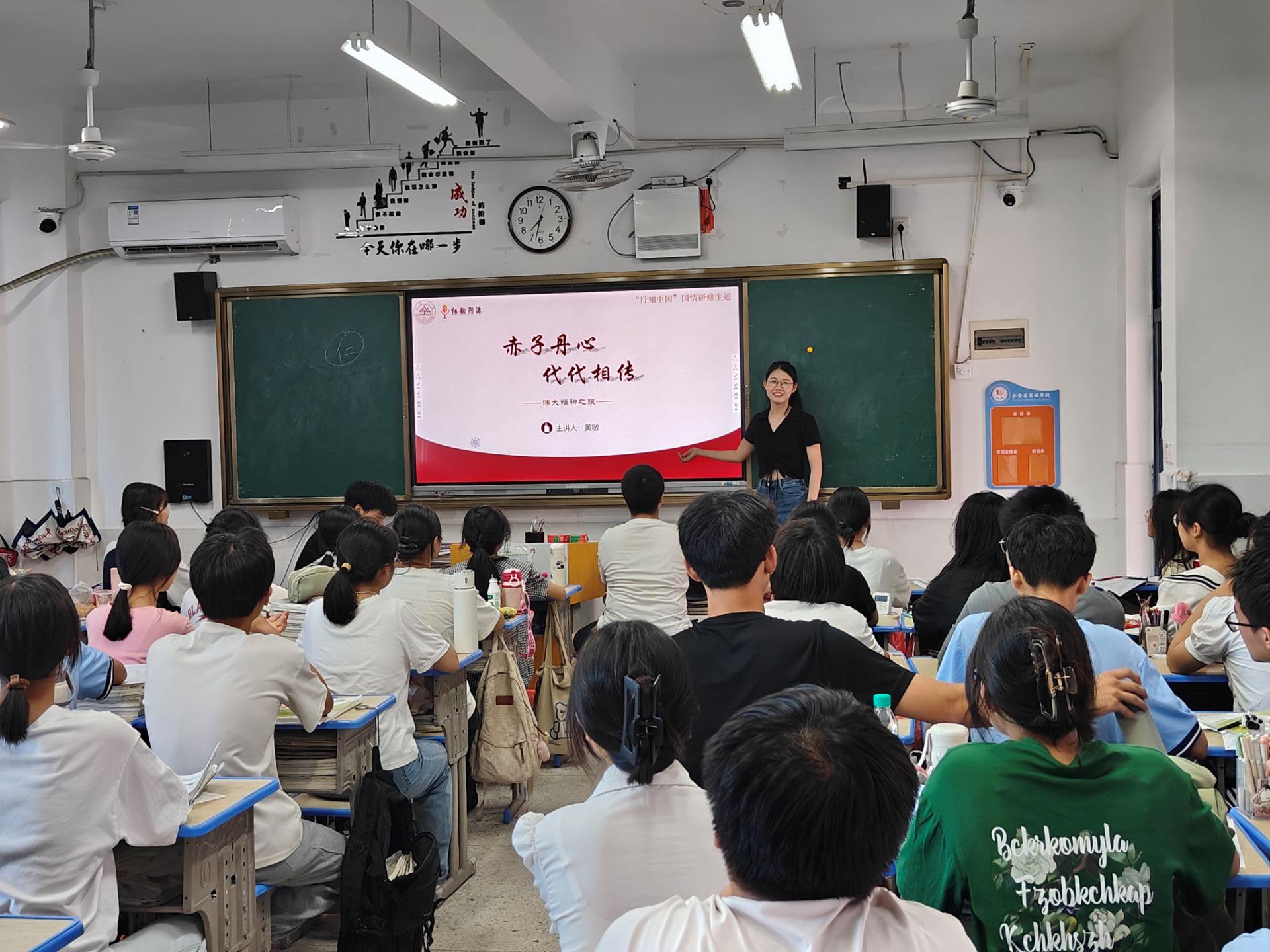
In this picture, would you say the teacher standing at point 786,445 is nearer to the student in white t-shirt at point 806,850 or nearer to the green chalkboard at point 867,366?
the green chalkboard at point 867,366

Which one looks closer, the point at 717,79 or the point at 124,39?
the point at 124,39

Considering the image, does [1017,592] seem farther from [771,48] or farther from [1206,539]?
[771,48]

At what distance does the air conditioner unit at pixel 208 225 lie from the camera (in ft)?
22.1

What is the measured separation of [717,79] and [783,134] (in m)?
0.60

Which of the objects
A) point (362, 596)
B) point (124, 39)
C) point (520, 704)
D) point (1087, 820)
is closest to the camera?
point (1087, 820)

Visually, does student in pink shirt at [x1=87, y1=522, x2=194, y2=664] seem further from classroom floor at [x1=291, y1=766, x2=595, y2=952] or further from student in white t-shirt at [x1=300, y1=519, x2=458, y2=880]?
classroom floor at [x1=291, y1=766, x2=595, y2=952]

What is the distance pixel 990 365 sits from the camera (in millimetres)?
6324

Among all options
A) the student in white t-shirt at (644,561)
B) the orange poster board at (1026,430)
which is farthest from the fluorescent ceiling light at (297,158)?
the orange poster board at (1026,430)

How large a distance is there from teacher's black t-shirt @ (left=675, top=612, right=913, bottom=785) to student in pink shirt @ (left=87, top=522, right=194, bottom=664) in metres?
1.92

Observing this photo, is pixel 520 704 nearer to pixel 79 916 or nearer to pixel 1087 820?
pixel 79 916

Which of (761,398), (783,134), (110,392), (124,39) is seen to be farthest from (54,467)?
(783,134)

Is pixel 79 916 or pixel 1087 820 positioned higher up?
pixel 1087 820

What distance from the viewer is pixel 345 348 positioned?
677 cm

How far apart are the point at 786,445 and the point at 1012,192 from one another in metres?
1.89
